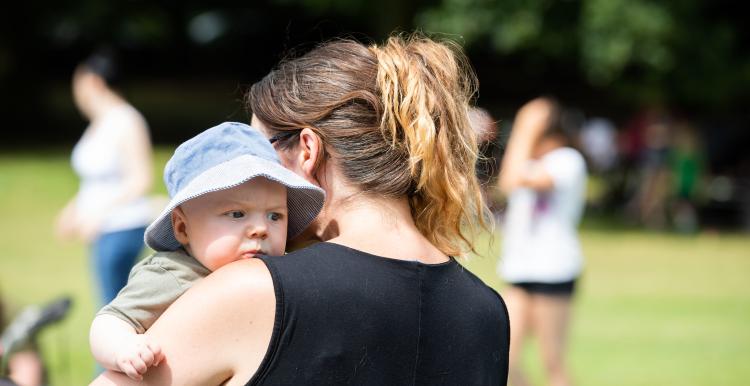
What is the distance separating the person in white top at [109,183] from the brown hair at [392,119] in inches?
173

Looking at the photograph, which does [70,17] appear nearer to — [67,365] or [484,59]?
[484,59]

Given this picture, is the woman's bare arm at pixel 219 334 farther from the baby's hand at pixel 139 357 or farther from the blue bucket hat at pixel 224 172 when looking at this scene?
the blue bucket hat at pixel 224 172

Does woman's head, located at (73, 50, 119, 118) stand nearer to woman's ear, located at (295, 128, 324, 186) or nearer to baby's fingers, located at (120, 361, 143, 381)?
woman's ear, located at (295, 128, 324, 186)

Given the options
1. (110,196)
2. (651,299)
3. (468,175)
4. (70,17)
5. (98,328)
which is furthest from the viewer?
(70,17)

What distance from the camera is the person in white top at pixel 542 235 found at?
20.3ft

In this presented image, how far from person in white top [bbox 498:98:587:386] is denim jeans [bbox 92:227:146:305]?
2263 mm

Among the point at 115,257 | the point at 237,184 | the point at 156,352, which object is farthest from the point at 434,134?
the point at 115,257

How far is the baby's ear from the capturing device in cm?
223

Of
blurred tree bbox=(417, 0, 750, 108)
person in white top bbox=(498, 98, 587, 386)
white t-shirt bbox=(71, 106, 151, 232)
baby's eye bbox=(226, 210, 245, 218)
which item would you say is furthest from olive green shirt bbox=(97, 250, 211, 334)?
blurred tree bbox=(417, 0, 750, 108)

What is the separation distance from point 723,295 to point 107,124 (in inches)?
281

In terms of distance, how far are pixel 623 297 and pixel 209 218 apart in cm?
946

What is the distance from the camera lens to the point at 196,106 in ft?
114

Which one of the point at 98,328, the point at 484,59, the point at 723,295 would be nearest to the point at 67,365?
the point at 98,328

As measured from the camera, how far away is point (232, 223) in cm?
219
